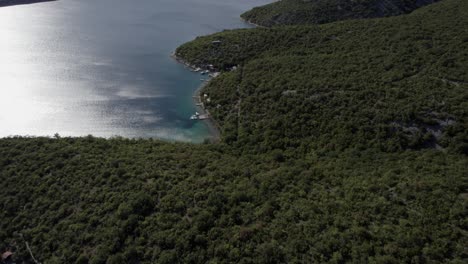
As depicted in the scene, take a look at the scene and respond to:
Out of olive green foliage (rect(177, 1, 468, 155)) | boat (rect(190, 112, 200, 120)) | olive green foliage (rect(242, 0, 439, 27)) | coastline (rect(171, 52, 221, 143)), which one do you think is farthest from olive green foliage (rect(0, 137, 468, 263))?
olive green foliage (rect(242, 0, 439, 27))

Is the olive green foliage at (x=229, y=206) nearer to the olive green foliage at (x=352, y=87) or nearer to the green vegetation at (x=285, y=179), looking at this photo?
the green vegetation at (x=285, y=179)

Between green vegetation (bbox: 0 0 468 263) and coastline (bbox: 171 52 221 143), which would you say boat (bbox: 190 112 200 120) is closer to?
coastline (bbox: 171 52 221 143)

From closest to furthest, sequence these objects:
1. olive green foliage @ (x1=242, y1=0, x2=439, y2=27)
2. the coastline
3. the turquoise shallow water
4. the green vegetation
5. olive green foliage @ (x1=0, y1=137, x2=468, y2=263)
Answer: olive green foliage @ (x1=0, y1=137, x2=468, y2=263)
the green vegetation
the coastline
the turquoise shallow water
olive green foliage @ (x1=242, y1=0, x2=439, y2=27)

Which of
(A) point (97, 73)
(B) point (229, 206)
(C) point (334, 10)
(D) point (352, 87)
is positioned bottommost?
(B) point (229, 206)

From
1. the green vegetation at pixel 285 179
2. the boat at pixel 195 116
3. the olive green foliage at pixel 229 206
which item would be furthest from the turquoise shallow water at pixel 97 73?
the olive green foliage at pixel 229 206

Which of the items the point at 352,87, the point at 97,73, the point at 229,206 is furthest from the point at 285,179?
the point at 97,73

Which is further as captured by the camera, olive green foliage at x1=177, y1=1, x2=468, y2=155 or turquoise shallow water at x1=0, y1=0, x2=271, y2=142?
turquoise shallow water at x1=0, y1=0, x2=271, y2=142

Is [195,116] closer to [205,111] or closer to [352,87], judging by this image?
[205,111]
